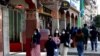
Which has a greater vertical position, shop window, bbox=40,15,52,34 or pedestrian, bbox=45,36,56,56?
pedestrian, bbox=45,36,56,56

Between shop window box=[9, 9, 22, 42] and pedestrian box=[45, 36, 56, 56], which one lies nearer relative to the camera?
pedestrian box=[45, 36, 56, 56]

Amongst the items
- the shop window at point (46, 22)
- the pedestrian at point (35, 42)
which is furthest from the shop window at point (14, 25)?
the pedestrian at point (35, 42)

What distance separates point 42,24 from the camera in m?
35.1

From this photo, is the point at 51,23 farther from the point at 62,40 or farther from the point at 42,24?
the point at 62,40

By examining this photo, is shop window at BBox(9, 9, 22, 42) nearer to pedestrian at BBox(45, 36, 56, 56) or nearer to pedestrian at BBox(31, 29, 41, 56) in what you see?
pedestrian at BBox(31, 29, 41, 56)

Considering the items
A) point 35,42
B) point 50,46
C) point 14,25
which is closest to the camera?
point 50,46

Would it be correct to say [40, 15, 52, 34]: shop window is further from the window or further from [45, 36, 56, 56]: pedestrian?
[45, 36, 56, 56]: pedestrian

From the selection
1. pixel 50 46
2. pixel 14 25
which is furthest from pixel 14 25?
pixel 50 46

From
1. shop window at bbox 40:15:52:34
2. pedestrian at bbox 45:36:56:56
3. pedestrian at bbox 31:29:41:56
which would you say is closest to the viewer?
pedestrian at bbox 45:36:56:56

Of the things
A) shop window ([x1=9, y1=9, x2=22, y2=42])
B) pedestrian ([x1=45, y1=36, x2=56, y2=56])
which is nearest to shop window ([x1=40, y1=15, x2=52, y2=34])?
shop window ([x1=9, y1=9, x2=22, y2=42])

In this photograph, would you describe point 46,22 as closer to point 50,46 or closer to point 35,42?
point 35,42

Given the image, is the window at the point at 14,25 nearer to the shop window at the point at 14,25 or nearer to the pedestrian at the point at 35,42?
the shop window at the point at 14,25

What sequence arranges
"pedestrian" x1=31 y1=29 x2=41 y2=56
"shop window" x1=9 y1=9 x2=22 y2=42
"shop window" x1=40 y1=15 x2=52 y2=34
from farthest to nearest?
"shop window" x1=40 y1=15 x2=52 y2=34, "shop window" x1=9 y1=9 x2=22 y2=42, "pedestrian" x1=31 y1=29 x2=41 y2=56

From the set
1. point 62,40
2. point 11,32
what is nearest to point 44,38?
point 11,32
